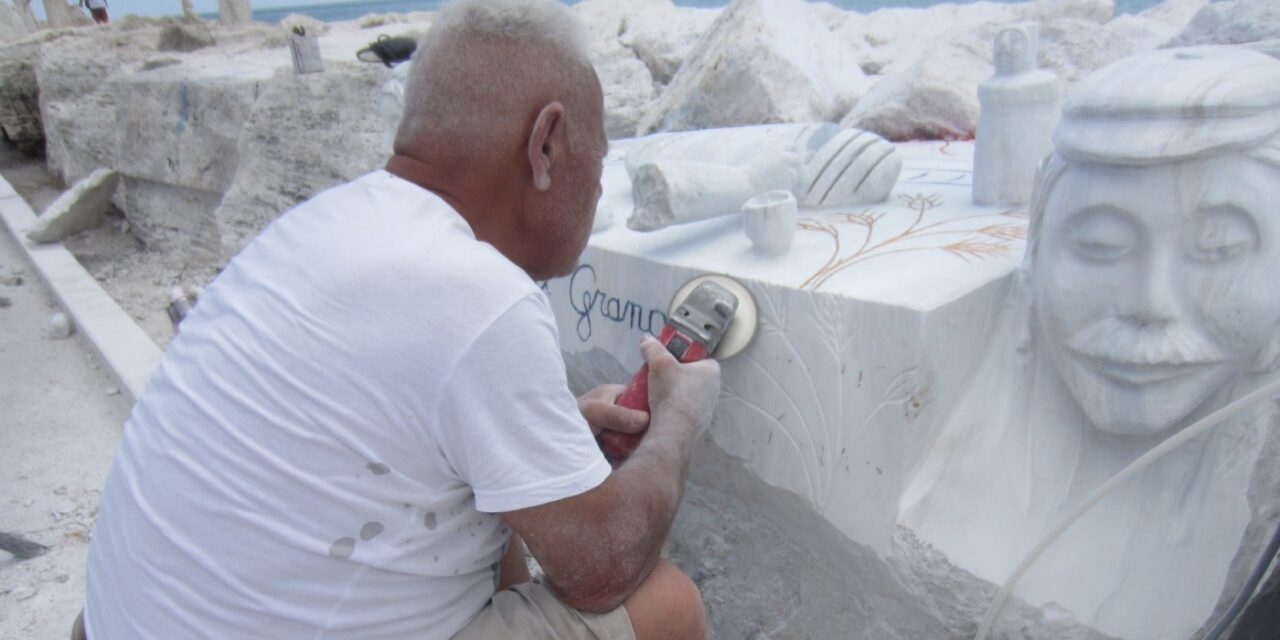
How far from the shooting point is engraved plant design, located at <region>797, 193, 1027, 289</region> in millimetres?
1587

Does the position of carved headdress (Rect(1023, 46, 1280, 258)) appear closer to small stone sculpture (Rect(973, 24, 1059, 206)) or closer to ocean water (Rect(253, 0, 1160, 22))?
small stone sculpture (Rect(973, 24, 1059, 206))

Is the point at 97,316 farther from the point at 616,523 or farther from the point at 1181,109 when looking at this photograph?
the point at 1181,109

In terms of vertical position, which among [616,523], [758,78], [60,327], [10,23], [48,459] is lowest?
[10,23]

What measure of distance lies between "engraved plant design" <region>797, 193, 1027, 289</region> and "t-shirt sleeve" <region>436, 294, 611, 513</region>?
0.67 m

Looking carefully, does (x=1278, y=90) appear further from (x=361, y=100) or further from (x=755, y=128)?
(x=361, y=100)

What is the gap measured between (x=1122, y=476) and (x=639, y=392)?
724 millimetres

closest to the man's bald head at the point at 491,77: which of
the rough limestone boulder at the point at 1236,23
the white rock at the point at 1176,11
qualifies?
the rough limestone boulder at the point at 1236,23

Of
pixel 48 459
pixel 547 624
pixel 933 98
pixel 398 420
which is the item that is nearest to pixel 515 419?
pixel 398 420

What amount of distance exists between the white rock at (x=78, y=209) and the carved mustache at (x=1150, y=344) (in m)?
5.87

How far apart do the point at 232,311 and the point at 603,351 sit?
3.57 ft

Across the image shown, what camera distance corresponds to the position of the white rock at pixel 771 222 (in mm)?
1675

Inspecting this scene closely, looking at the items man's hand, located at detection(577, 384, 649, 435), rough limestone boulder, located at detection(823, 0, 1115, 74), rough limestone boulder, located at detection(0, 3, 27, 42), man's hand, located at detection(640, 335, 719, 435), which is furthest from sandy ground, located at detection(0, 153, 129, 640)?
rough limestone boulder, located at detection(0, 3, 27, 42)

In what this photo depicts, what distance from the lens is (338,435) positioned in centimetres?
99

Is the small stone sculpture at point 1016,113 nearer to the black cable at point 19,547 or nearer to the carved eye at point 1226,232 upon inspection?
the carved eye at point 1226,232
